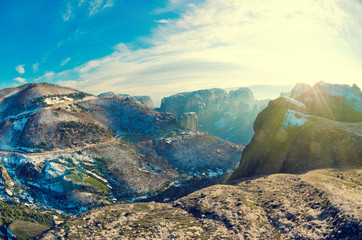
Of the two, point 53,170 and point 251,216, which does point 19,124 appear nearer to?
point 53,170

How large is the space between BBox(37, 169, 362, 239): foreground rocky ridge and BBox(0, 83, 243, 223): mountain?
225 ft

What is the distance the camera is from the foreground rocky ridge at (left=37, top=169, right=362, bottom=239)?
2039 centimetres

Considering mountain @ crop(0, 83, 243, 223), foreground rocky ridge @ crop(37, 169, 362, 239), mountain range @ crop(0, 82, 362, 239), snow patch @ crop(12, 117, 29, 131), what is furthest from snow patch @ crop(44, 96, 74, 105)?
foreground rocky ridge @ crop(37, 169, 362, 239)

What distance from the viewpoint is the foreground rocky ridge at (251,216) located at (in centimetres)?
2039

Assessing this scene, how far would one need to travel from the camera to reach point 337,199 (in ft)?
72.3

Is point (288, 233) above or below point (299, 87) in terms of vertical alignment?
below

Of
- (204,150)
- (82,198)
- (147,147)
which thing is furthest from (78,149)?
(204,150)

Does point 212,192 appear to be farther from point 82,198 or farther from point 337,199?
point 82,198

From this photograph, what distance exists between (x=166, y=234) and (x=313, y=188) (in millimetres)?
21930

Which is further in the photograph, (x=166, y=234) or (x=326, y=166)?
(x=326, y=166)

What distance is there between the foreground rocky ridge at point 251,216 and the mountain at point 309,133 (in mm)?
9720

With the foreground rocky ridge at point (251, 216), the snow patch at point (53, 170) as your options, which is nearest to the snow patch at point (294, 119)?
the foreground rocky ridge at point (251, 216)

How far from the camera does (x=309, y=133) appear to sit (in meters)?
52.1

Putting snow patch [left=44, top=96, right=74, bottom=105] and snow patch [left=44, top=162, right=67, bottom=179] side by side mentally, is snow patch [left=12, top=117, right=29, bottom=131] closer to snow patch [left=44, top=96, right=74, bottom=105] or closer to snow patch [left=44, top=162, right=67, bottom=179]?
snow patch [left=44, top=96, right=74, bottom=105]
